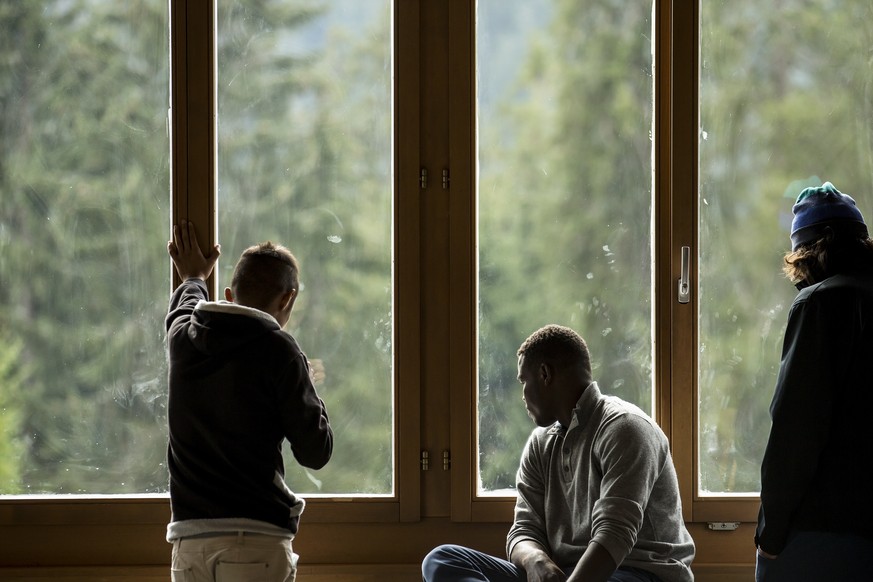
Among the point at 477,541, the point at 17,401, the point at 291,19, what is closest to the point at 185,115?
the point at 291,19

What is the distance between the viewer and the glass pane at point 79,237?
250 cm

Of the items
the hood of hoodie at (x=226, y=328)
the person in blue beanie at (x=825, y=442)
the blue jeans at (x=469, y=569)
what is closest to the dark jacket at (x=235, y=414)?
the hood of hoodie at (x=226, y=328)

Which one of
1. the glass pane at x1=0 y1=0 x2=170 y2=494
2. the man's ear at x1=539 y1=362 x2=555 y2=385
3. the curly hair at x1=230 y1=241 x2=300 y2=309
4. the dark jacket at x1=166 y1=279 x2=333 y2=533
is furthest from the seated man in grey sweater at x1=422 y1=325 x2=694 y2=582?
the glass pane at x1=0 y1=0 x2=170 y2=494

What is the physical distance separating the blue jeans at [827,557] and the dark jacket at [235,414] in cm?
105

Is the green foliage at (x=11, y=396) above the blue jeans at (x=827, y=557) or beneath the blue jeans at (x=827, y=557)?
above

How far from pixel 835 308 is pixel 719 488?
96 centimetres

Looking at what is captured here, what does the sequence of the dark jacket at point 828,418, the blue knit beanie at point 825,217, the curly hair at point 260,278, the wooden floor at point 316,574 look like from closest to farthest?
the dark jacket at point 828,418, the blue knit beanie at point 825,217, the curly hair at point 260,278, the wooden floor at point 316,574

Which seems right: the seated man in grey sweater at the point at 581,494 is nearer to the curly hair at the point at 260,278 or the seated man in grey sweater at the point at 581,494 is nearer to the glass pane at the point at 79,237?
the curly hair at the point at 260,278

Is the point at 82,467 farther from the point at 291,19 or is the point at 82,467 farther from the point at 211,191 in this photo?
the point at 291,19

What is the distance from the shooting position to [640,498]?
6.46ft

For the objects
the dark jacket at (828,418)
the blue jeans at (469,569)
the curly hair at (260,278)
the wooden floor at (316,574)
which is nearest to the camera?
the dark jacket at (828,418)

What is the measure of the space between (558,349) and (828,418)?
667 millimetres

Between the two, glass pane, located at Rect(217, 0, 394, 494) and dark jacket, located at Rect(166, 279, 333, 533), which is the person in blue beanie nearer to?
dark jacket, located at Rect(166, 279, 333, 533)

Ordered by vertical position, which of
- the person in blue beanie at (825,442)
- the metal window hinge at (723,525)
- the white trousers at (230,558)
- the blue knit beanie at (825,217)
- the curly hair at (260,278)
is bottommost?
the metal window hinge at (723,525)
